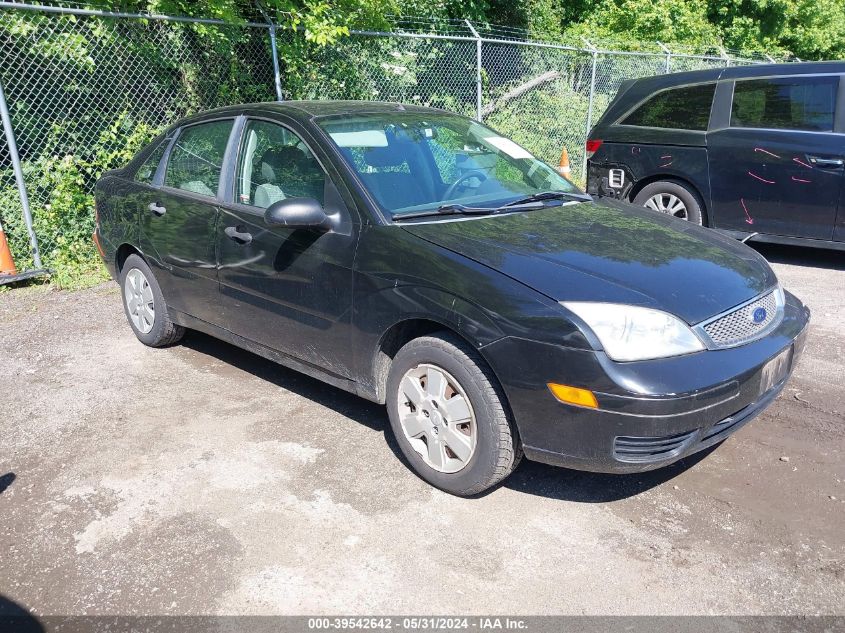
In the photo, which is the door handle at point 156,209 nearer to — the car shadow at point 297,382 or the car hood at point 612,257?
the car shadow at point 297,382

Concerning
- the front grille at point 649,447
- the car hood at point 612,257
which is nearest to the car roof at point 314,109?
the car hood at point 612,257

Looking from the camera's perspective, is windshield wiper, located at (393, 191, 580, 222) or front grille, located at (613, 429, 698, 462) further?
windshield wiper, located at (393, 191, 580, 222)

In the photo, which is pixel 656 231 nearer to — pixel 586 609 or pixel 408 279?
pixel 408 279

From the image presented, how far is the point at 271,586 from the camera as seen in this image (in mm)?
2863

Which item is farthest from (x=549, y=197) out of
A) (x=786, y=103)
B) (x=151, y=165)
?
(x=786, y=103)

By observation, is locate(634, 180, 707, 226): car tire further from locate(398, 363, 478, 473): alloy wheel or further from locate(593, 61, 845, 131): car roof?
locate(398, 363, 478, 473): alloy wheel

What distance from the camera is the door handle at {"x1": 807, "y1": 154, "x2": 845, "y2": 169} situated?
6.57 metres

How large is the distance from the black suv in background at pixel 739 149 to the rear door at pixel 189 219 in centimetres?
486

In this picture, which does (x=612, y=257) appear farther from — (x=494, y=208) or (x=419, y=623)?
(x=419, y=623)

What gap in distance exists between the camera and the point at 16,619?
9.00 feet

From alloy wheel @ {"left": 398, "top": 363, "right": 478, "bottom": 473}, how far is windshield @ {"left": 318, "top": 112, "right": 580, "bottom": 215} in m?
0.86

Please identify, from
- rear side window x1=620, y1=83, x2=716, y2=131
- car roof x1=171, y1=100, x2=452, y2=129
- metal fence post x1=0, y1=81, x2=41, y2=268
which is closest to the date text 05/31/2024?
car roof x1=171, y1=100, x2=452, y2=129

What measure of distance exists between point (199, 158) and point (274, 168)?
775 millimetres

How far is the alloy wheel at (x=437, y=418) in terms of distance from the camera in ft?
10.7
